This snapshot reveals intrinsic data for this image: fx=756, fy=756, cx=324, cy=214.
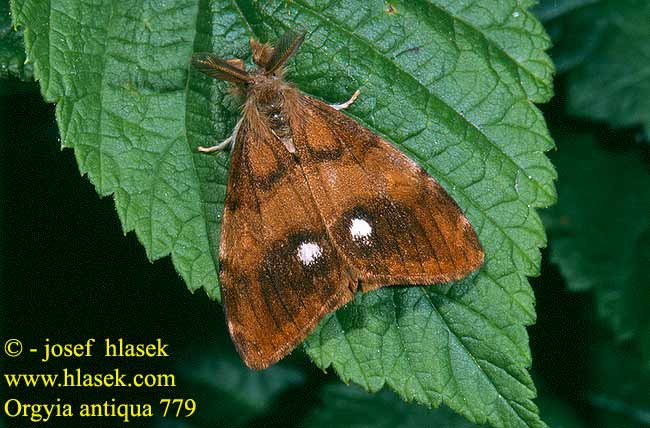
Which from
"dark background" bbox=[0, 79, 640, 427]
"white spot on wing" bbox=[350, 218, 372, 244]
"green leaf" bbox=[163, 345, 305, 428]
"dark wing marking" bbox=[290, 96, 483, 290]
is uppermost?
"dark wing marking" bbox=[290, 96, 483, 290]

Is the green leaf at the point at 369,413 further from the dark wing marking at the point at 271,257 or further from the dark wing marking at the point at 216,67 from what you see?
the dark wing marking at the point at 216,67

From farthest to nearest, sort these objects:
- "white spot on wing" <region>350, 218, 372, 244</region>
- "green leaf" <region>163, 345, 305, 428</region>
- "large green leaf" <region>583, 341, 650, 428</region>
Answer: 1. "green leaf" <region>163, 345, 305, 428</region>
2. "large green leaf" <region>583, 341, 650, 428</region>
3. "white spot on wing" <region>350, 218, 372, 244</region>

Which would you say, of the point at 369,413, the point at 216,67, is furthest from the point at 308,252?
the point at 369,413

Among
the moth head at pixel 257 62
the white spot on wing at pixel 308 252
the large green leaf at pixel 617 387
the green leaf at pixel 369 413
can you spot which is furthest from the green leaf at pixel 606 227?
the moth head at pixel 257 62

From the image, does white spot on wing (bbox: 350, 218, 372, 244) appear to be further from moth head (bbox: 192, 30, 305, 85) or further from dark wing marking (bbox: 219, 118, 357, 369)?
moth head (bbox: 192, 30, 305, 85)

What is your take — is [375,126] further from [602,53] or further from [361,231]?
[602,53]

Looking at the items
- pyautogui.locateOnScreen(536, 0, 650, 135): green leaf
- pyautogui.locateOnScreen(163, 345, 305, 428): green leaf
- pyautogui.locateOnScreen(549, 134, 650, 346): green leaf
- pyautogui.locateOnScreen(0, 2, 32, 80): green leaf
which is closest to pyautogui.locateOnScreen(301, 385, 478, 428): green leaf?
pyautogui.locateOnScreen(163, 345, 305, 428): green leaf
